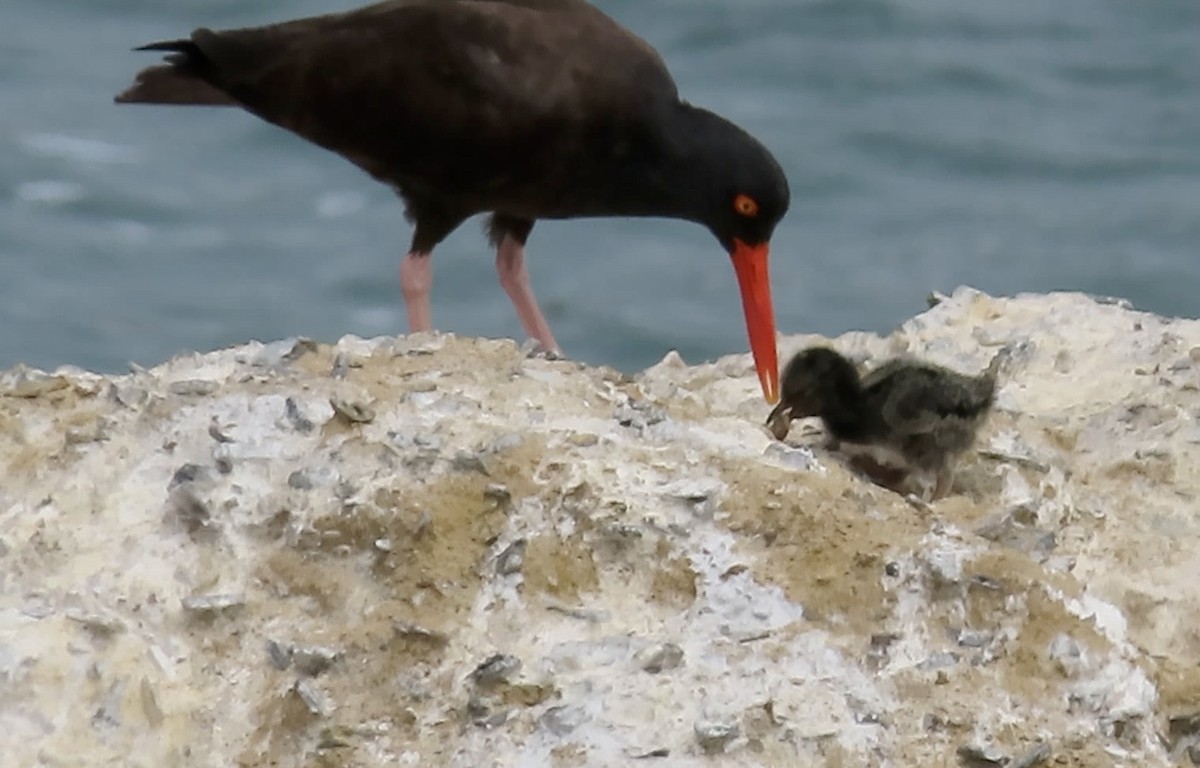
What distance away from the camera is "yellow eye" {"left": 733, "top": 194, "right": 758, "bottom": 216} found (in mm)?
4562

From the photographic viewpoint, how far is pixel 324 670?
2484 millimetres

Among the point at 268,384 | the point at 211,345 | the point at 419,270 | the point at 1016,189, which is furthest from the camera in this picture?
the point at 1016,189

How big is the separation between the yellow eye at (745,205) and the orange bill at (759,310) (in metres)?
0.09

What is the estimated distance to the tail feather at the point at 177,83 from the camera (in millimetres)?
4918

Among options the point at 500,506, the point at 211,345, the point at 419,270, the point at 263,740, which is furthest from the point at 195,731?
the point at 211,345

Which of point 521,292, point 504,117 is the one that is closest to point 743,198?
point 504,117

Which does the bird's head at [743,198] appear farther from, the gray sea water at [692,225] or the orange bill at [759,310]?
the gray sea water at [692,225]

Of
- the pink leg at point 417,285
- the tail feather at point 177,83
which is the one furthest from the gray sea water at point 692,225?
the pink leg at point 417,285

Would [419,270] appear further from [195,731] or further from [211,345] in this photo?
[211,345]

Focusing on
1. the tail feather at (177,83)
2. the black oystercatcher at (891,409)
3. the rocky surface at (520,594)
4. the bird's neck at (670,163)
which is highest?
the tail feather at (177,83)

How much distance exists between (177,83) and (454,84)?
2.71ft

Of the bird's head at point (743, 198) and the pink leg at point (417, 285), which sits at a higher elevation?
the bird's head at point (743, 198)

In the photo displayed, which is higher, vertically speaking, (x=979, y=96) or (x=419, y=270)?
(x=979, y=96)

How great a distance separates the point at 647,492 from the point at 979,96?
700 centimetres
